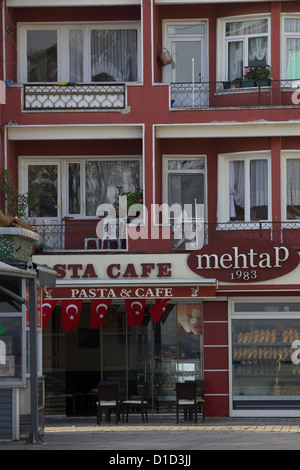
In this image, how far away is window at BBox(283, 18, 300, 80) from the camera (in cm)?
2934

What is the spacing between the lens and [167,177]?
30.0 metres

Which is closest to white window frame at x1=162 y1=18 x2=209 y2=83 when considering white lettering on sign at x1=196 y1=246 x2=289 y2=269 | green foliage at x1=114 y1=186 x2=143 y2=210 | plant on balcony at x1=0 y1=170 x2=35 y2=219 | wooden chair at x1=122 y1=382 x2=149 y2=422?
green foliage at x1=114 y1=186 x2=143 y2=210

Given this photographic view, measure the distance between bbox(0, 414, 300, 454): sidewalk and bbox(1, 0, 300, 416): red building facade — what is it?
136 centimetres

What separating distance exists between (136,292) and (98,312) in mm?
1092

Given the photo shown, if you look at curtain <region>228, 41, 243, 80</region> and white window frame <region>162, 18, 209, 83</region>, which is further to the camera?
white window frame <region>162, 18, 209, 83</region>

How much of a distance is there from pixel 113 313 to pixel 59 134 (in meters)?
4.63

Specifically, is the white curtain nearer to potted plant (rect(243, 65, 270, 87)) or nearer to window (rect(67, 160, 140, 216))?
potted plant (rect(243, 65, 270, 87))

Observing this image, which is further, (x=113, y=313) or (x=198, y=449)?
(x=113, y=313)

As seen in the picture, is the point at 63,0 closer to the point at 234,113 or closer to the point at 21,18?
the point at 21,18

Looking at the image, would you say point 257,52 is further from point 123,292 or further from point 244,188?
point 123,292

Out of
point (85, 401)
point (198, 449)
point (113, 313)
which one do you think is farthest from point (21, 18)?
point (198, 449)

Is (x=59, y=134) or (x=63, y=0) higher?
(x=63, y=0)

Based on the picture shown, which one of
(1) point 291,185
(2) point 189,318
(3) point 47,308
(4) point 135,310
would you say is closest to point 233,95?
(1) point 291,185

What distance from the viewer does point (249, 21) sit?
29.4 m
